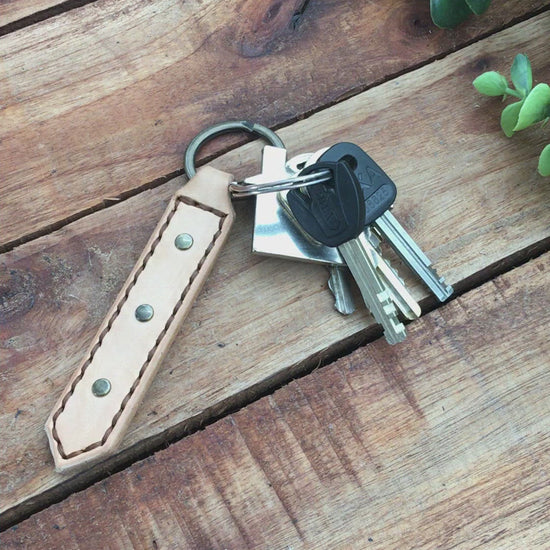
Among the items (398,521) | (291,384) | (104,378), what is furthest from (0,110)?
(398,521)

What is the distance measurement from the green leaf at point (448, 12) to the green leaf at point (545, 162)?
0.25 meters

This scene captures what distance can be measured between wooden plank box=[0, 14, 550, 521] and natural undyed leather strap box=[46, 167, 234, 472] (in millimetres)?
37

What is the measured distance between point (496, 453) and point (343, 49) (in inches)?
24.0

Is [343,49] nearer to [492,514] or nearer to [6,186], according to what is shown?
[6,186]

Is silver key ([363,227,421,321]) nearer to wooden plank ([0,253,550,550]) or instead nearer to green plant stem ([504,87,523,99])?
wooden plank ([0,253,550,550])

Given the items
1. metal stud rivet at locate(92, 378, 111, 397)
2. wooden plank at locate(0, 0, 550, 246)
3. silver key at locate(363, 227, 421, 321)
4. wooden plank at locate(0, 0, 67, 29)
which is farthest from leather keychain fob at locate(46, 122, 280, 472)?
wooden plank at locate(0, 0, 67, 29)

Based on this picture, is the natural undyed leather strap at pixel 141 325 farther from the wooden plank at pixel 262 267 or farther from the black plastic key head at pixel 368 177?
the black plastic key head at pixel 368 177

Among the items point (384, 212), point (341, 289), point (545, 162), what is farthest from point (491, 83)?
A: point (341, 289)

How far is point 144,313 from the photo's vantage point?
917 mm

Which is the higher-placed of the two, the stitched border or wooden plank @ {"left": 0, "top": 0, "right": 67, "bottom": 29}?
wooden plank @ {"left": 0, "top": 0, "right": 67, "bottom": 29}

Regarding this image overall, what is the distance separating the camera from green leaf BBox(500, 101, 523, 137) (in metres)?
1.00

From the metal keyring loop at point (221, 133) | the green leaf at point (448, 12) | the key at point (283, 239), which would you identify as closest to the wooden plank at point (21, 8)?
the metal keyring loop at point (221, 133)

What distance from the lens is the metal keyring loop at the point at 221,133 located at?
3.31ft

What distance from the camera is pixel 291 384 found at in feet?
3.11
